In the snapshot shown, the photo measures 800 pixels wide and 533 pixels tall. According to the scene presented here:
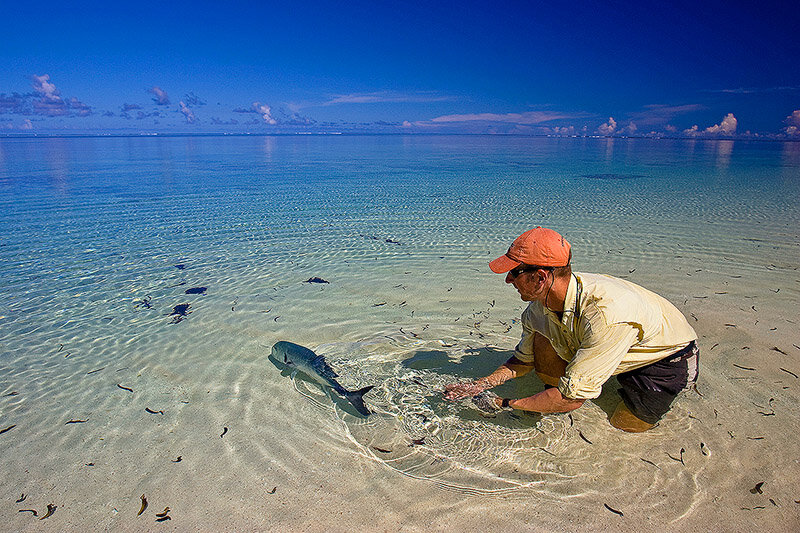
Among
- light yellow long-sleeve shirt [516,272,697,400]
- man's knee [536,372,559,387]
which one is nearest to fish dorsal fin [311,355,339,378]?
man's knee [536,372,559,387]

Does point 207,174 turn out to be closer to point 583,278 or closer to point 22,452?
point 22,452

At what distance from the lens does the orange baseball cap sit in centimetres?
301

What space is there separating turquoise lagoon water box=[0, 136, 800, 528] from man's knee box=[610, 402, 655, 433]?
82mm

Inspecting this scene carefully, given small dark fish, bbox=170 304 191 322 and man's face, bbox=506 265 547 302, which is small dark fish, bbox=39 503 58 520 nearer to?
small dark fish, bbox=170 304 191 322

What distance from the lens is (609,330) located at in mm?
3039

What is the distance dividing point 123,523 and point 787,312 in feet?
27.0

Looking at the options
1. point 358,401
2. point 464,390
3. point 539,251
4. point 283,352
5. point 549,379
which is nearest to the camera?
point 539,251

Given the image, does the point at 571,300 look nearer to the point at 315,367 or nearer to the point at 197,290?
the point at 315,367

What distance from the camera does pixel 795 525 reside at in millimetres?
2945

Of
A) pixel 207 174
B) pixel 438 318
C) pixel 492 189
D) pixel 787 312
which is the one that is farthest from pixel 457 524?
pixel 207 174

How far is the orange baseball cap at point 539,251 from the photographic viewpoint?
9.88ft

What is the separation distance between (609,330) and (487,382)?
4.23 feet

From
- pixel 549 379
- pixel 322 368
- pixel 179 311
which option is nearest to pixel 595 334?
pixel 549 379

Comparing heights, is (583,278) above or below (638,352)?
above
